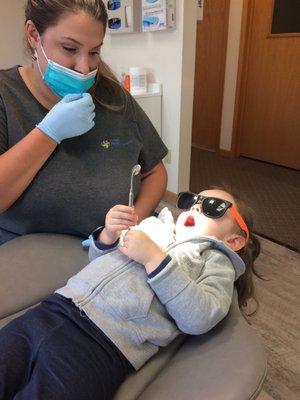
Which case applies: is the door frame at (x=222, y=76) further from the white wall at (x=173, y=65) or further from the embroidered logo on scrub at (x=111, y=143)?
the embroidered logo on scrub at (x=111, y=143)

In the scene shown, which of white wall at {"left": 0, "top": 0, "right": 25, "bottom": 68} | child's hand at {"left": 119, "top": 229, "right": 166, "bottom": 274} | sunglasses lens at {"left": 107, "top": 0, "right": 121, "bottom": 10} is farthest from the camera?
white wall at {"left": 0, "top": 0, "right": 25, "bottom": 68}

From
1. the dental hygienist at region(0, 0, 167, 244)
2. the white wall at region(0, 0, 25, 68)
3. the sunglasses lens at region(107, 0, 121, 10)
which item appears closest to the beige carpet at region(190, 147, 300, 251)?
the dental hygienist at region(0, 0, 167, 244)

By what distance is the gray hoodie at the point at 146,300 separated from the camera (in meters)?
0.72

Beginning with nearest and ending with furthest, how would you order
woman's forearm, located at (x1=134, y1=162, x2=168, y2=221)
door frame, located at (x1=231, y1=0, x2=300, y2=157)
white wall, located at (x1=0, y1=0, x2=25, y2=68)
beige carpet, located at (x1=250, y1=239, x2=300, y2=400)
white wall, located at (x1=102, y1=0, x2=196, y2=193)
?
woman's forearm, located at (x1=134, y1=162, x2=168, y2=221) → beige carpet, located at (x1=250, y1=239, x2=300, y2=400) → white wall, located at (x1=102, y1=0, x2=196, y2=193) → white wall, located at (x1=0, y1=0, x2=25, y2=68) → door frame, located at (x1=231, y1=0, x2=300, y2=157)

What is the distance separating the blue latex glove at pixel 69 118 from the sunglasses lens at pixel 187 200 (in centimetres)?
33

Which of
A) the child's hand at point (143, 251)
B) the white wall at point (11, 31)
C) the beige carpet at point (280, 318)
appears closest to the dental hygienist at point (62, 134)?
the child's hand at point (143, 251)

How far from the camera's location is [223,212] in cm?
92

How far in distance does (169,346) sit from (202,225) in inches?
12.4

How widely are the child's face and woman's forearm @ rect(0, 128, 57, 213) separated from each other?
407 mm

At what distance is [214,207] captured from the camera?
933mm

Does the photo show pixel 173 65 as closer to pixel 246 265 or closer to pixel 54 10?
pixel 54 10

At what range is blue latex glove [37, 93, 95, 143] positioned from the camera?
90cm

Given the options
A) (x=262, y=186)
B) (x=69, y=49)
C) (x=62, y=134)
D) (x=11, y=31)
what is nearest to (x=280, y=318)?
(x=62, y=134)

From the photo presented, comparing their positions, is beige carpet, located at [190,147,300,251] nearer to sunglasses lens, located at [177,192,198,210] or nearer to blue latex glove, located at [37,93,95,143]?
sunglasses lens, located at [177,192,198,210]
